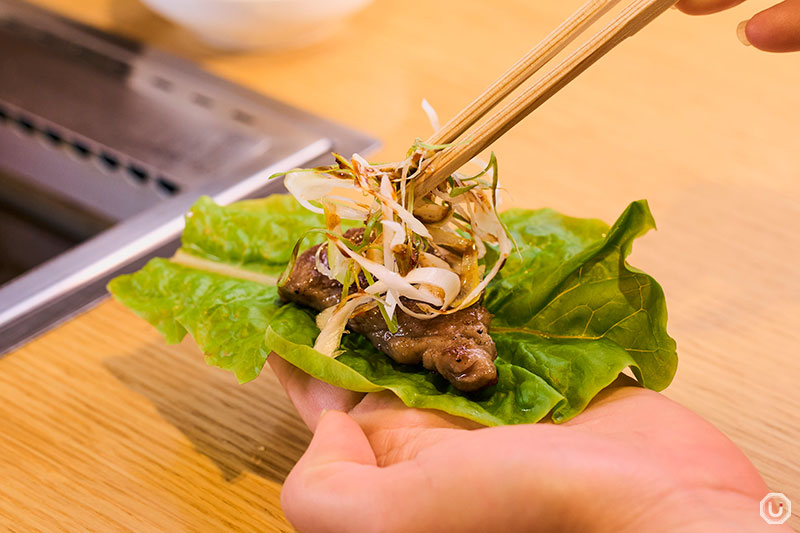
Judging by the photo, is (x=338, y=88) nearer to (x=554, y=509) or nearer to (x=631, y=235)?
(x=631, y=235)

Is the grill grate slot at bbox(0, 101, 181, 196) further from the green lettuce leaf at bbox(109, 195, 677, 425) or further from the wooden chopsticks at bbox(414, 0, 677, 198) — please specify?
the wooden chopsticks at bbox(414, 0, 677, 198)

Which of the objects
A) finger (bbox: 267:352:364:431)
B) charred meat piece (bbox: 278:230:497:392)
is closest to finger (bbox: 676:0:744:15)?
charred meat piece (bbox: 278:230:497:392)

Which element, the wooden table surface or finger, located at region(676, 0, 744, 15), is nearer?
the wooden table surface

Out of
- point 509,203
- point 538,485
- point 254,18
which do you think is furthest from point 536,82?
point 254,18

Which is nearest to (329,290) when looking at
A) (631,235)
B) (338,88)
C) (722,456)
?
(631,235)

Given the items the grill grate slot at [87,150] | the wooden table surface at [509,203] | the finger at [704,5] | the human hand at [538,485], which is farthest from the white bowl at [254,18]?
the human hand at [538,485]
